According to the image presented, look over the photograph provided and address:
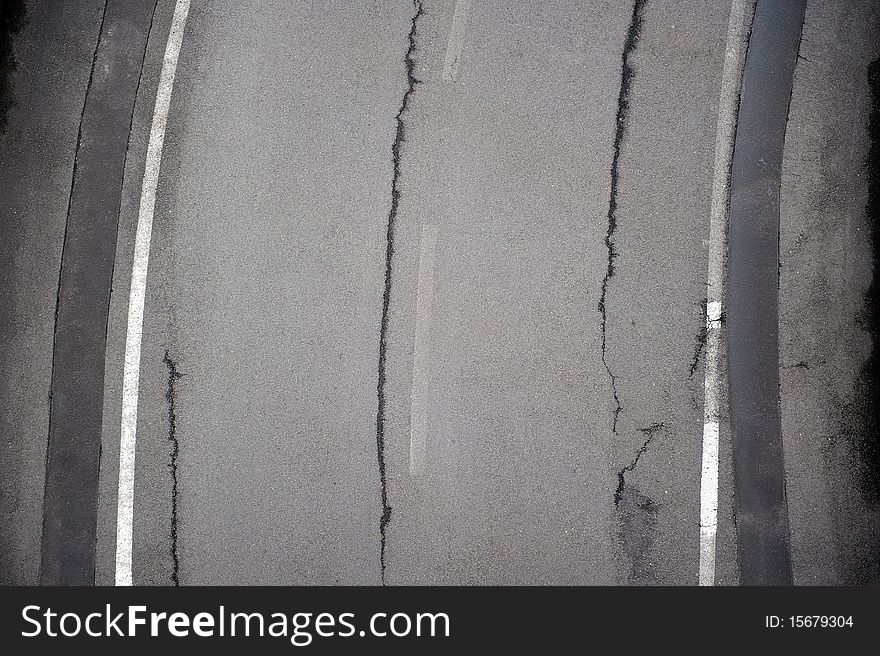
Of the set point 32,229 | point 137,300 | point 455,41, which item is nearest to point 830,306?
point 455,41

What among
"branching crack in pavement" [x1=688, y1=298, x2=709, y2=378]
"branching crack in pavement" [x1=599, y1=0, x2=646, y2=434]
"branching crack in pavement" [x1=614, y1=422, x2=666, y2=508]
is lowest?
"branching crack in pavement" [x1=614, y1=422, x2=666, y2=508]

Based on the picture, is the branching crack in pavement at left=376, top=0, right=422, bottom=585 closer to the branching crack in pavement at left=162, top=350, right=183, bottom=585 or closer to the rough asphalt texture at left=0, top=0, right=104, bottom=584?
the branching crack in pavement at left=162, top=350, right=183, bottom=585

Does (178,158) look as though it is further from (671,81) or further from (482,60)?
(671,81)

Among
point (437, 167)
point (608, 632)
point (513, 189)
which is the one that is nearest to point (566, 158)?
point (513, 189)

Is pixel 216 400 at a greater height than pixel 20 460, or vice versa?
pixel 216 400

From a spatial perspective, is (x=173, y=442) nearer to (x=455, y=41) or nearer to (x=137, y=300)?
(x=137, y=300)

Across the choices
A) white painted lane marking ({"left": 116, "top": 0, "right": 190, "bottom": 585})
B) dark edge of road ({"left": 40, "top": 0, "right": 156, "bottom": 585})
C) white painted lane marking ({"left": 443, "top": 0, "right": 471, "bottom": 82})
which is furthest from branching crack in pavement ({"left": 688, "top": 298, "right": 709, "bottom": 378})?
dark edge of road ({"left": 40, "top": 0, "right": 156, "bottom": 585})
